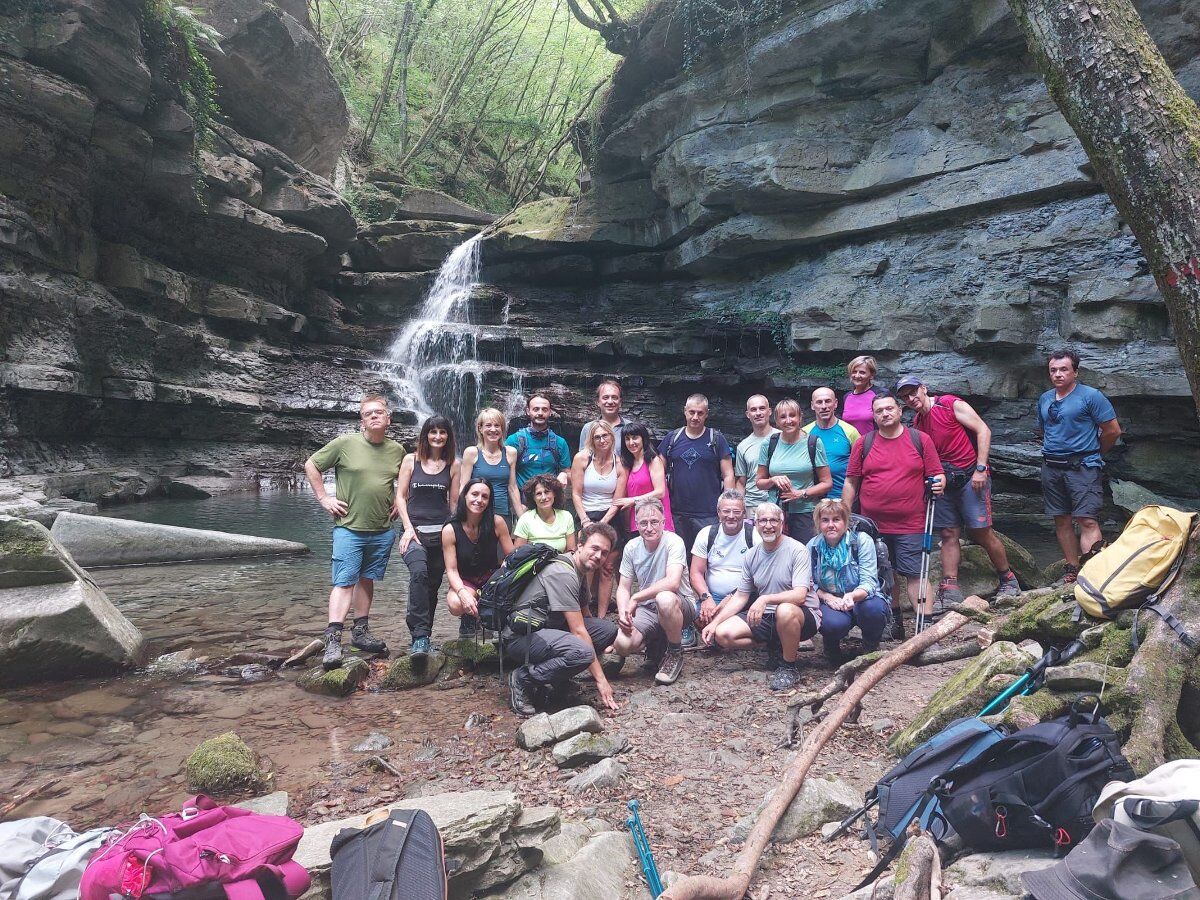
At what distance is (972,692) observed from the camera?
11.1 ft

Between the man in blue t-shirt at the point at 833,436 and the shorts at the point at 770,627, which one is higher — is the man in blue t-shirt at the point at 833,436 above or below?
above

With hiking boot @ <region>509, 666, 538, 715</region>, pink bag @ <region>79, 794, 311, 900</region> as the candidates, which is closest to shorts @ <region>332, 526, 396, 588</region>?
hiking boot @ <region>509, 666, 538, 715</region>

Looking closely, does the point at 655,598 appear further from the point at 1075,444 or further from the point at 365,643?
the point at 1075,444

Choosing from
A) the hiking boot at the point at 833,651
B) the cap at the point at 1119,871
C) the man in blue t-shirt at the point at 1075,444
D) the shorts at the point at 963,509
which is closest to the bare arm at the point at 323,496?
the hiking boot at the point at 833,651

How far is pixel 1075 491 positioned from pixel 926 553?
1.55m

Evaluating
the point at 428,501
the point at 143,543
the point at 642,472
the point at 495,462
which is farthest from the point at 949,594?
the point at 143,543

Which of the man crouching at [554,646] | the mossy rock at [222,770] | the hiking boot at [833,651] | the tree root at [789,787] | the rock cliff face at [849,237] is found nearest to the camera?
the tree root at [789,787]

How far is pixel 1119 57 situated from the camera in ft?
10.7

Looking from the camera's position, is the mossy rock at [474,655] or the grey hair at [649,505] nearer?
the grey hair at [649,505]

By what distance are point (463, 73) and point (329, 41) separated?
16.8 ft

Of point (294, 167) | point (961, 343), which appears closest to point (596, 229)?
point (294, 167)

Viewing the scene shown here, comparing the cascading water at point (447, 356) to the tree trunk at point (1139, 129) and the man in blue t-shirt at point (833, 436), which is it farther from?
the tree trunk at point (1139, 129)

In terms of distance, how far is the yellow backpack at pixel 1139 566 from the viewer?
10.4 feet

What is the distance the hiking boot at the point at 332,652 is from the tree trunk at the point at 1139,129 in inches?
217
